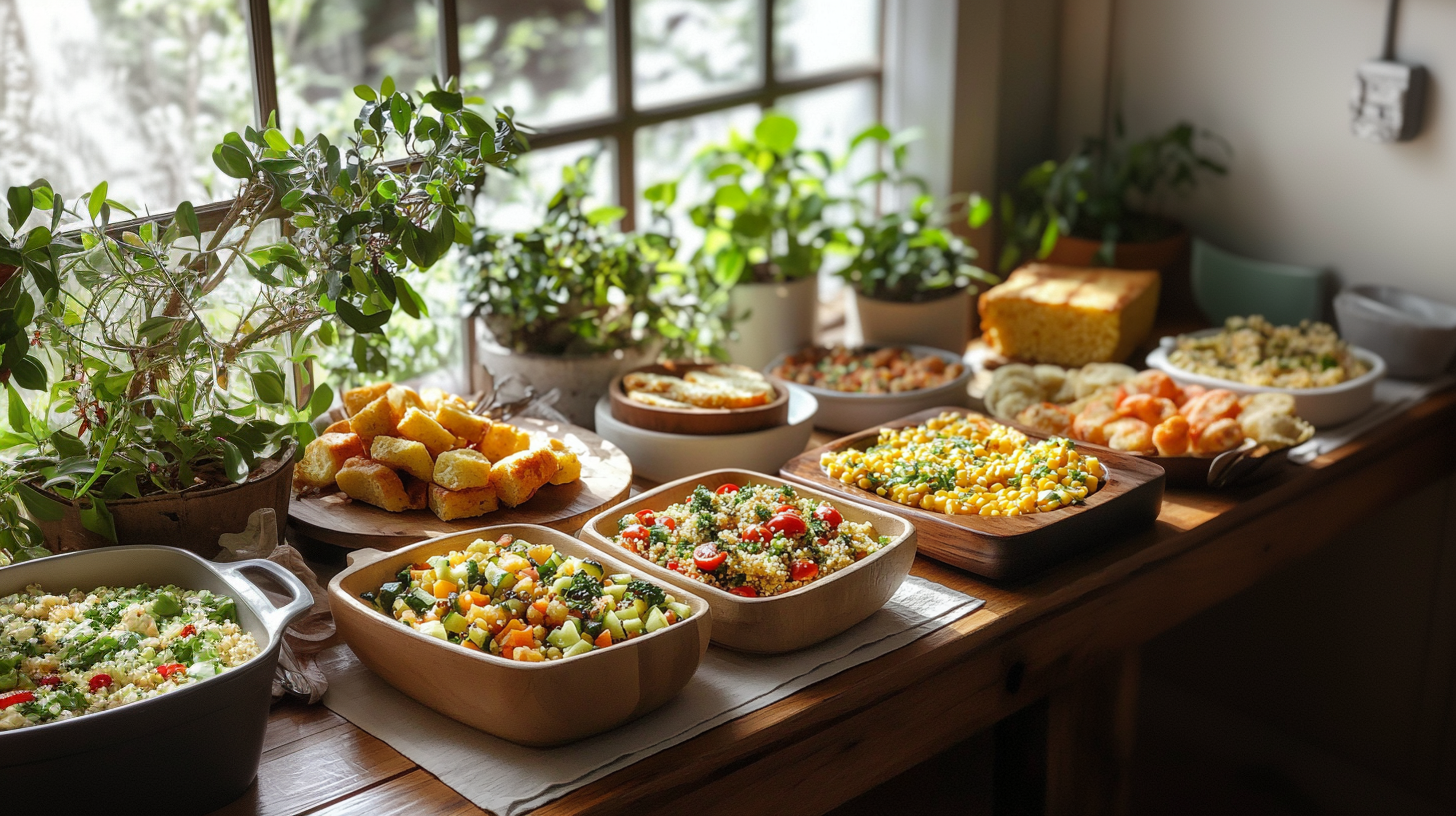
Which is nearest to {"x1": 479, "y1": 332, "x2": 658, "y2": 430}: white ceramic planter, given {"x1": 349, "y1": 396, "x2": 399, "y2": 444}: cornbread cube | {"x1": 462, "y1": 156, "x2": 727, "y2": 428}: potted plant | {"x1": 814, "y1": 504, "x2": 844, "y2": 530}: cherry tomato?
{"x1": 462, "y1": 156, "x2": 727, "y2": 428}: potted plant

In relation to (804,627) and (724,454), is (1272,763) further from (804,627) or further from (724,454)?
(804,627)

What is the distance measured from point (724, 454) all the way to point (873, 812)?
0.52m

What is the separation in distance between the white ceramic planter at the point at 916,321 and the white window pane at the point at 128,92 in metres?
1.12

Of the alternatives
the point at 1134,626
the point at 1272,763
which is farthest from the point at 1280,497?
the point at 1272,763

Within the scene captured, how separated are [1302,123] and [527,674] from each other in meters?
1.90

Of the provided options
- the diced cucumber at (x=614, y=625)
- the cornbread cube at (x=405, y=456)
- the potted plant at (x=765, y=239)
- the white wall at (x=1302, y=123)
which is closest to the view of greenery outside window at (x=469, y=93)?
the potted plant at (x=765, y=239)

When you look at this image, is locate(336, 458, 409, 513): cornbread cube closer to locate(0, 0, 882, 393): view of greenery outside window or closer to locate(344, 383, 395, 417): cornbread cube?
locate(344, 383, 395, 417): cornbread cube

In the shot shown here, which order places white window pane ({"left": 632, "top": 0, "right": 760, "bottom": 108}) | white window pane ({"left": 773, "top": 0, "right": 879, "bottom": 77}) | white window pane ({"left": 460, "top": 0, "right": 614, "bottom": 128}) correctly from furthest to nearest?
white window pane ({"left": 460, "top": 0, "right": 614, "bottom": 128}) → white window pane ({"left": 773, "top": 0, "right": 879, "bottom": 77}) → white window pane ({"left": 632, "top": 0, "right": 760, "bottom": 108})

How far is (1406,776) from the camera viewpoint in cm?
249

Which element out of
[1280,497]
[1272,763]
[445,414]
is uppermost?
[445,414]

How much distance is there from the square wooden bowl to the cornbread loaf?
1237mm

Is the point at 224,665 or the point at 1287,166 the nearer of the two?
the point at 224,665

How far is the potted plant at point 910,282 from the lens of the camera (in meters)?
2.26

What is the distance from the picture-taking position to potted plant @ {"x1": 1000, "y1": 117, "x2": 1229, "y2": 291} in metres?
2.47
